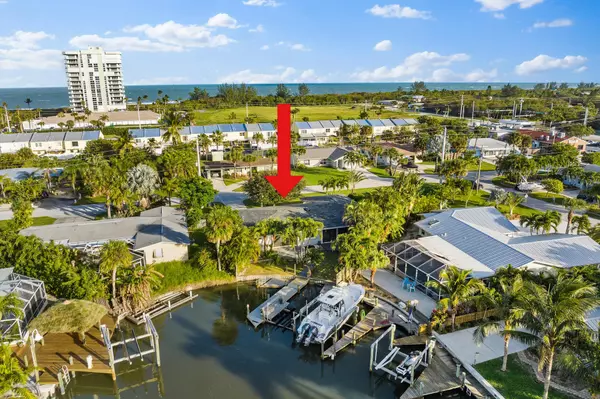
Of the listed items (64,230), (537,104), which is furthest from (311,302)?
(537,104)

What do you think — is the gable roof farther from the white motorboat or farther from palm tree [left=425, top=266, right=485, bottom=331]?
the white motorboat

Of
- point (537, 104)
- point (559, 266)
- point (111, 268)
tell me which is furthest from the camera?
point (537, 104)

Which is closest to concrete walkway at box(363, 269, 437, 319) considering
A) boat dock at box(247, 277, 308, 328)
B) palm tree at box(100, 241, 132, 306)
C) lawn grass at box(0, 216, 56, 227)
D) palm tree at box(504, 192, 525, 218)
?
boat dock at box(247, 277, 308, 328)

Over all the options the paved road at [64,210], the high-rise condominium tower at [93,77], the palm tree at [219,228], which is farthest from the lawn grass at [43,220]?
the high-rise condominium tower at [93,77]

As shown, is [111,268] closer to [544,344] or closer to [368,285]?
[368,285]

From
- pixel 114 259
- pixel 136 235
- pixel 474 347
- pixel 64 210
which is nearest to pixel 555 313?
pixel 474 347

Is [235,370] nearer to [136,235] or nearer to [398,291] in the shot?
[398,291]

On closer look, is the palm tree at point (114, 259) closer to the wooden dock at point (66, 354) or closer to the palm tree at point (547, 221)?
the wooden dock at point (66, 354)
